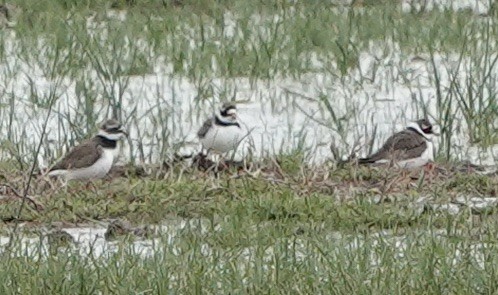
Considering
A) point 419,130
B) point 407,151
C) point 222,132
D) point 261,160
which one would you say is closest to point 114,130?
point 222,132

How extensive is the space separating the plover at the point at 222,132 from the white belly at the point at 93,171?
734 millimetres

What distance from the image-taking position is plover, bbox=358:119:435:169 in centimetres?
977

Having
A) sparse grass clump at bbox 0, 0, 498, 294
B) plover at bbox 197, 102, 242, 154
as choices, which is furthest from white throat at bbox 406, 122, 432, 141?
plover at bbox 197, 102, 242, 154

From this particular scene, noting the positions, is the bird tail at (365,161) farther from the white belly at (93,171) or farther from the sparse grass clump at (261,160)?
the white belly at (93,171)

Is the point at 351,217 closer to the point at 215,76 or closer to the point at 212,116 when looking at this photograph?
the point at 212,116

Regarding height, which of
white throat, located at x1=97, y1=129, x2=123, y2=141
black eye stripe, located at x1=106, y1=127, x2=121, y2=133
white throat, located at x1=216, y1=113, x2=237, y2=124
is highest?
white throat, located at x1=216, y1=113, x2=237, y2=124

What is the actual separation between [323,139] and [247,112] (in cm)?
89

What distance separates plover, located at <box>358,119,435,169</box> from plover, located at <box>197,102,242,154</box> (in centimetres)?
84

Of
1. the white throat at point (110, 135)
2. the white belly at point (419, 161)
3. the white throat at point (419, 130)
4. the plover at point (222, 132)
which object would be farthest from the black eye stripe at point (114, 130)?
the white throat at point (419, 130)

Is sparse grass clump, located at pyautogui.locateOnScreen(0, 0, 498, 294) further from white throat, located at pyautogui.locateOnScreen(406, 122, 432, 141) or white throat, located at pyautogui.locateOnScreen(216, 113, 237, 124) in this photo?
white throat, located at pyautogui.locateOnScreen(216, 113, 237, 124)

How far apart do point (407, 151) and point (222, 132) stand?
1127mm

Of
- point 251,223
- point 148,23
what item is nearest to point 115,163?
point 251,223

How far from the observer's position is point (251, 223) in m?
8.12

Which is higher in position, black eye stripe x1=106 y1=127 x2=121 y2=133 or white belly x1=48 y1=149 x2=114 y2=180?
black eye stripe x1=106 y1=127 x2=121 y2=133
